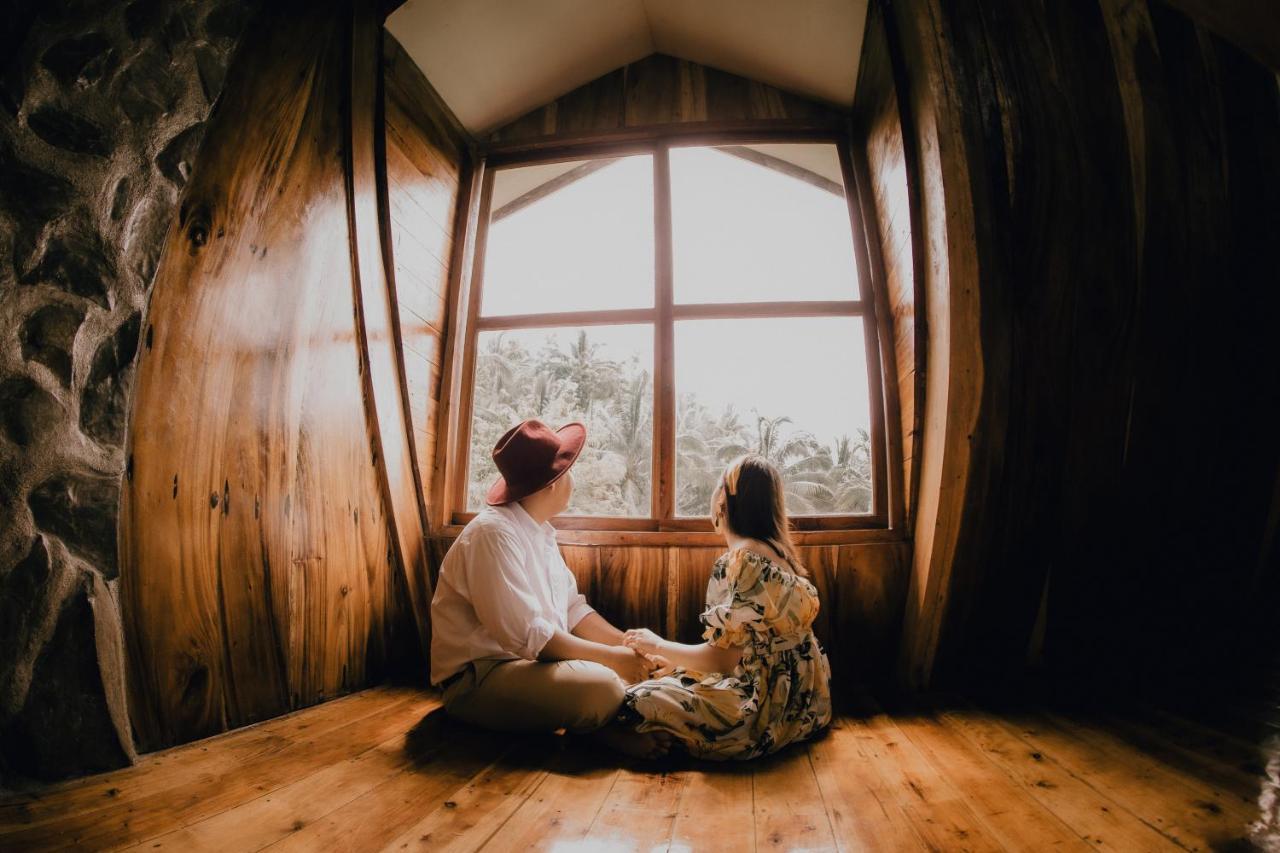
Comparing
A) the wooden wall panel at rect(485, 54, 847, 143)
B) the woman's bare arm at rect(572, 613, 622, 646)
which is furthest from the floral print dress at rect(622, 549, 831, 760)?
the wooden wall panel at rect(485, 54, 847, 143)

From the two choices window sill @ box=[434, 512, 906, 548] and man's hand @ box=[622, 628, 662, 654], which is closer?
man's hand @ box=[622, 628, 662, 654]

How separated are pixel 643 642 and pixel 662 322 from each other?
50.9 inches

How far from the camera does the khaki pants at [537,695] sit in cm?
155

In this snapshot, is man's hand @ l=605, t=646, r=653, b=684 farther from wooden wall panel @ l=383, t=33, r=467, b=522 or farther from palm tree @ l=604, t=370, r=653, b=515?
wooden wall panel @ l=383, t=33, r=467, b=522

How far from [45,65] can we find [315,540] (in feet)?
4.30

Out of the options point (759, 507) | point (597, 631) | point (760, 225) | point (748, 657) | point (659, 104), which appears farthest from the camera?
point (659, 104)

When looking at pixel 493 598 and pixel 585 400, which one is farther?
pixel 585 400

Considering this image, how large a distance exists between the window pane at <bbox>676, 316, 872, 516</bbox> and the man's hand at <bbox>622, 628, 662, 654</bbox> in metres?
0.59

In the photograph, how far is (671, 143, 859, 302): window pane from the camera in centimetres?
239

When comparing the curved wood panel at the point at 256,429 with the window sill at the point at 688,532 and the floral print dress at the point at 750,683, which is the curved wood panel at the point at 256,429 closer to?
the window sill at the point at 688,532

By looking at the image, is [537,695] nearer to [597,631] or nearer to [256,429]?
[597,631]

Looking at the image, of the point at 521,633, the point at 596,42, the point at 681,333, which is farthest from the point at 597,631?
the point at 596,42

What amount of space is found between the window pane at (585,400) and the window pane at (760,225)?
0.40m

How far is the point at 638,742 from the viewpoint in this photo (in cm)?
150
